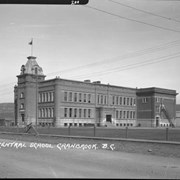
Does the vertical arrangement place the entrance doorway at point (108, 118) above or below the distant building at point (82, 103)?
below

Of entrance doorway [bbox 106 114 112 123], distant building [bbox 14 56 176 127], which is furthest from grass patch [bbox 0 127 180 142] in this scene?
entrance doorway [bbox 106 114 112 123]

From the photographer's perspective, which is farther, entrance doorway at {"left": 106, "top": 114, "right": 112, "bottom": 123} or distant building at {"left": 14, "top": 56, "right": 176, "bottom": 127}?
entrance doorway at {"left": 106, "top": 114, "right": 112, "bottom": 123}

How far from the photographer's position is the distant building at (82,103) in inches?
2459

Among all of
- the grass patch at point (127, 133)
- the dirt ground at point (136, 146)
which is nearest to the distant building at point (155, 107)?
the grass patch at point (127, 133)

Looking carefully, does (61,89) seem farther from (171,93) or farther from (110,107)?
(171,93)

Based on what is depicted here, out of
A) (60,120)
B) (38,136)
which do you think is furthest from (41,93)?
(38,136)

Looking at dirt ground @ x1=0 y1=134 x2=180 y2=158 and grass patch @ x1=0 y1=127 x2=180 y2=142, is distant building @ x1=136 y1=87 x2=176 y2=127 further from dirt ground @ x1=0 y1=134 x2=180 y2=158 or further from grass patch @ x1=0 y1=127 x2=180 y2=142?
dirt ground @ x1=0 y1=134 x2=180 y2=158

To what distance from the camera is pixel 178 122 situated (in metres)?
85.6

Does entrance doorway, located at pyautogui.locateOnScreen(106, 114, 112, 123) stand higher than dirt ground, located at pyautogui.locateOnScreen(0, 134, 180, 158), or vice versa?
dirt ground, located at pyautogui.locateOnScreen(0, 134, 180, 158)

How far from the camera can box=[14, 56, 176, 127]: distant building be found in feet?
205

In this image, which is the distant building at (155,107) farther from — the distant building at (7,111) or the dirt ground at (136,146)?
the dirt ground at (136,146)

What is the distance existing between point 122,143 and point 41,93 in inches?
2031

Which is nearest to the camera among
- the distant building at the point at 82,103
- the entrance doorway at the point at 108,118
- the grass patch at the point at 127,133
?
the grass patch at the point at 127,133

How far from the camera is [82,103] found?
6656 cm
